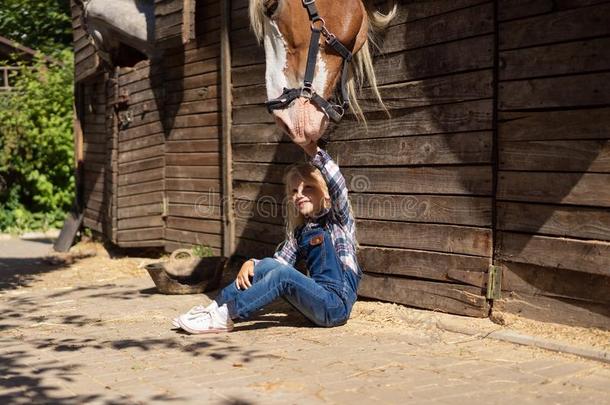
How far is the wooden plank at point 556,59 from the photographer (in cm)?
421

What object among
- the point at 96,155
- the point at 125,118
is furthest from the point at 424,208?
the point at 96,155

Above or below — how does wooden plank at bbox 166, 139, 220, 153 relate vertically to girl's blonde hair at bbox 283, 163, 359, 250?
above

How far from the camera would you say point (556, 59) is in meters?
4.43

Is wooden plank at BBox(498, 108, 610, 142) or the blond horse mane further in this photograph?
the blond horse mane

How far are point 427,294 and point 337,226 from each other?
2.77 feet

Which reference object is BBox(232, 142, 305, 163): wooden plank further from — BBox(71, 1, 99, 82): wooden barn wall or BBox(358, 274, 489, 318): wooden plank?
BBox(71, 1, 99, 82): wooden barn wall

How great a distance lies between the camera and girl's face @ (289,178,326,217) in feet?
16.3

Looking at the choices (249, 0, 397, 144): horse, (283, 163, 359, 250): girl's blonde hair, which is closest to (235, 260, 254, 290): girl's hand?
(283, 163, 359, 250): girl's blonde hair

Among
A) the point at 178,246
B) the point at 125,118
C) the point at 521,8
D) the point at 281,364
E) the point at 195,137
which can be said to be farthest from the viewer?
the point at 125,118

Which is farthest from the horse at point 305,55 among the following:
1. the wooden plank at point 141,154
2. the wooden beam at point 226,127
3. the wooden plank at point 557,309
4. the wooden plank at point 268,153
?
the wooden plank at point 141,154

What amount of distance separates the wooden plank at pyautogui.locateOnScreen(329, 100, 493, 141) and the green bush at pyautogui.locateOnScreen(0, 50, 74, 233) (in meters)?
10.4

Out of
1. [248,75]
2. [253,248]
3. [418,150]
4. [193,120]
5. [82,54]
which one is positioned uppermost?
[82,54]

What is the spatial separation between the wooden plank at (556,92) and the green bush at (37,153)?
12.0m

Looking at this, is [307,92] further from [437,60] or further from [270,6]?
[437,60]
